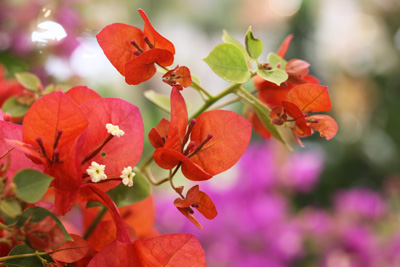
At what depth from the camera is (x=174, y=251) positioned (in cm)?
21

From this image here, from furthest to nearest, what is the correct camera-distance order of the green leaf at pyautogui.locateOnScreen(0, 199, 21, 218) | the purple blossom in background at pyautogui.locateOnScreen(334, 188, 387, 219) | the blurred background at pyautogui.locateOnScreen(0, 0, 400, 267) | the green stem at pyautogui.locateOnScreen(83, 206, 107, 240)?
the purple blossom in background at pyautogui.locateOnScreen(334, 188, 387, 219), the blurred background at pyautogui.locateOnScreen(0, 0, 400, 267), the green stem at pyautogui.locateOnScreen(83, 206, 107, 240), the green leaf at pyautogui.locateOnScreen(0, 199, 21, 218)

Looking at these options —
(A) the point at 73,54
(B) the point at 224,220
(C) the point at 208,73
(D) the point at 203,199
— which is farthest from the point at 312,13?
(D) the point at 203,199

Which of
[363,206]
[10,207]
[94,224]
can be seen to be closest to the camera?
[10,207]

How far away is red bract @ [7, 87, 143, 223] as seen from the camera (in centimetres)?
19

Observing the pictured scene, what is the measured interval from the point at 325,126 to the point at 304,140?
1369 millimetres

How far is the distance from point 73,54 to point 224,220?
399 mm

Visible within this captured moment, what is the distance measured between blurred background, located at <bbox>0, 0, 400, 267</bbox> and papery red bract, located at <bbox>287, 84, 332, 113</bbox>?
19 cm

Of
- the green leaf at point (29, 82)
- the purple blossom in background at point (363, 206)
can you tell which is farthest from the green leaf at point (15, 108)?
the purple blossom in background at point (363, 206)

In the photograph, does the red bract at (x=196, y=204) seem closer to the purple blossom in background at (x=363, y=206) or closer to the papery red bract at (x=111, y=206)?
the papery red bract at (x=111, y=206)

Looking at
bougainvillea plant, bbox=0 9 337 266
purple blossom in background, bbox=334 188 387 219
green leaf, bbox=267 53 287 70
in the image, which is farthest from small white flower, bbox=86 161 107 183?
purple blossom in background, bbox=334 188 387 219

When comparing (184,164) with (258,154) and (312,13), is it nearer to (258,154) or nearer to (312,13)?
(258,154)

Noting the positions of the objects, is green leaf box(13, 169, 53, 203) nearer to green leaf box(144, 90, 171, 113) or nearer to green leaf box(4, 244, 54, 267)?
green leaf box(4, 244, 54, 267)

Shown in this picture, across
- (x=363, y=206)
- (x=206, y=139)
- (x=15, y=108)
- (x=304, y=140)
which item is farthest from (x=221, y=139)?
(x=304, y=140)

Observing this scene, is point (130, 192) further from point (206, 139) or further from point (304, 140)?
point (304, 140)
